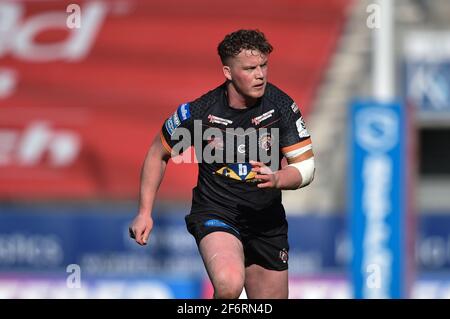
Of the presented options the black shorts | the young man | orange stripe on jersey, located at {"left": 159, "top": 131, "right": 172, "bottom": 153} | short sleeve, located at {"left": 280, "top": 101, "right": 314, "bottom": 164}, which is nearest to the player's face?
the young man

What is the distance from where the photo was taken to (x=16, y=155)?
56.0ft

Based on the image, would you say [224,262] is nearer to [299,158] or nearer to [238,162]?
[238,162]

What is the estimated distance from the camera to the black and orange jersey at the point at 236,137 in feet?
23.2

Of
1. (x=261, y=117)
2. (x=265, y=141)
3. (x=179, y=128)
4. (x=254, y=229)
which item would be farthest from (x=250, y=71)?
(x=254, y=229)

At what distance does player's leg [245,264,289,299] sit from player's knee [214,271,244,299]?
55cm

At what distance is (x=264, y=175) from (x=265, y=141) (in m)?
0.55

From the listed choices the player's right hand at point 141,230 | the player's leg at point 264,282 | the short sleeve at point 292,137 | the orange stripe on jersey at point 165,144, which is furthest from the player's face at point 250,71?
the player's leg at point 264,282

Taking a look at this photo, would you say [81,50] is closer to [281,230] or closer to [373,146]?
[373,146]

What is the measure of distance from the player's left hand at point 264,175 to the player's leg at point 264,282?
0.97m

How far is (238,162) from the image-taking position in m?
7.13

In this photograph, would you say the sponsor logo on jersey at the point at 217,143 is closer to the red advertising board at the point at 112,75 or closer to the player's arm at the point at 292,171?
the player's arm at the point at 292,171

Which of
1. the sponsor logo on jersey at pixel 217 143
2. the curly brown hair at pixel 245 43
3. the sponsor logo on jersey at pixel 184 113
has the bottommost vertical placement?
the sponsor logo on jersey at pixel 217 143

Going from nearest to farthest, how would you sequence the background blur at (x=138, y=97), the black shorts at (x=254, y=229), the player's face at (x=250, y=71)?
the player's face at (x=250, y=71) → the black shorts at (x=254, y=229) → the background blur at (x=138, y=97)
